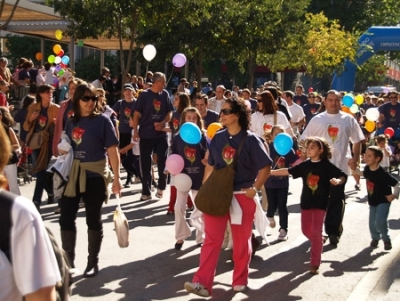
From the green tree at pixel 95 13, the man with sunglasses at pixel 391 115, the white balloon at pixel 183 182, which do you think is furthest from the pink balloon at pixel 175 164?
the green tree at pixel 95 13

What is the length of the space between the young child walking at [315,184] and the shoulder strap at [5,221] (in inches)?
214

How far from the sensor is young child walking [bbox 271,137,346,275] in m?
7.96

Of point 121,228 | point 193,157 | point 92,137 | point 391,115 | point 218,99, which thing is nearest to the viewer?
point 92,137

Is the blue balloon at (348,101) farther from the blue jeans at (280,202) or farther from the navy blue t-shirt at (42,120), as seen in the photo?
the navy blue t-shirt at (42,120)

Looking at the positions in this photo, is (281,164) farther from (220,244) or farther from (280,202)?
A: (220,244)

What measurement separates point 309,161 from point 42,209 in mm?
4728

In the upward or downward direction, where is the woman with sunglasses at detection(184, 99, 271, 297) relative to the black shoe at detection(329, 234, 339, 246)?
upward

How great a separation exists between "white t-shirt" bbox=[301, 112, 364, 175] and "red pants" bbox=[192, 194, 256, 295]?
2.97 m

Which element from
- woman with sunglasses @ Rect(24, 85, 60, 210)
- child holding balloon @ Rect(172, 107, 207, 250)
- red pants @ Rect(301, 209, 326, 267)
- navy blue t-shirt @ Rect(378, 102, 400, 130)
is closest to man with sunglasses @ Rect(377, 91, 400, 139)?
navy blue t-shirt @ Rect(378, 102, 400, 130)

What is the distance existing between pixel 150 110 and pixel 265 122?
2832 mm

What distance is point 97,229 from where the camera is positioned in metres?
7.49

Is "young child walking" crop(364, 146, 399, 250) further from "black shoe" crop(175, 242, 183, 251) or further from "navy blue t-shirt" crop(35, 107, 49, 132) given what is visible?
"navy blue t-shirt" crop(35, 107, 49, 132)

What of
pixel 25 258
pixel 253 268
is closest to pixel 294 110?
pixel 253 268

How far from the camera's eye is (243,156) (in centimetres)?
686
